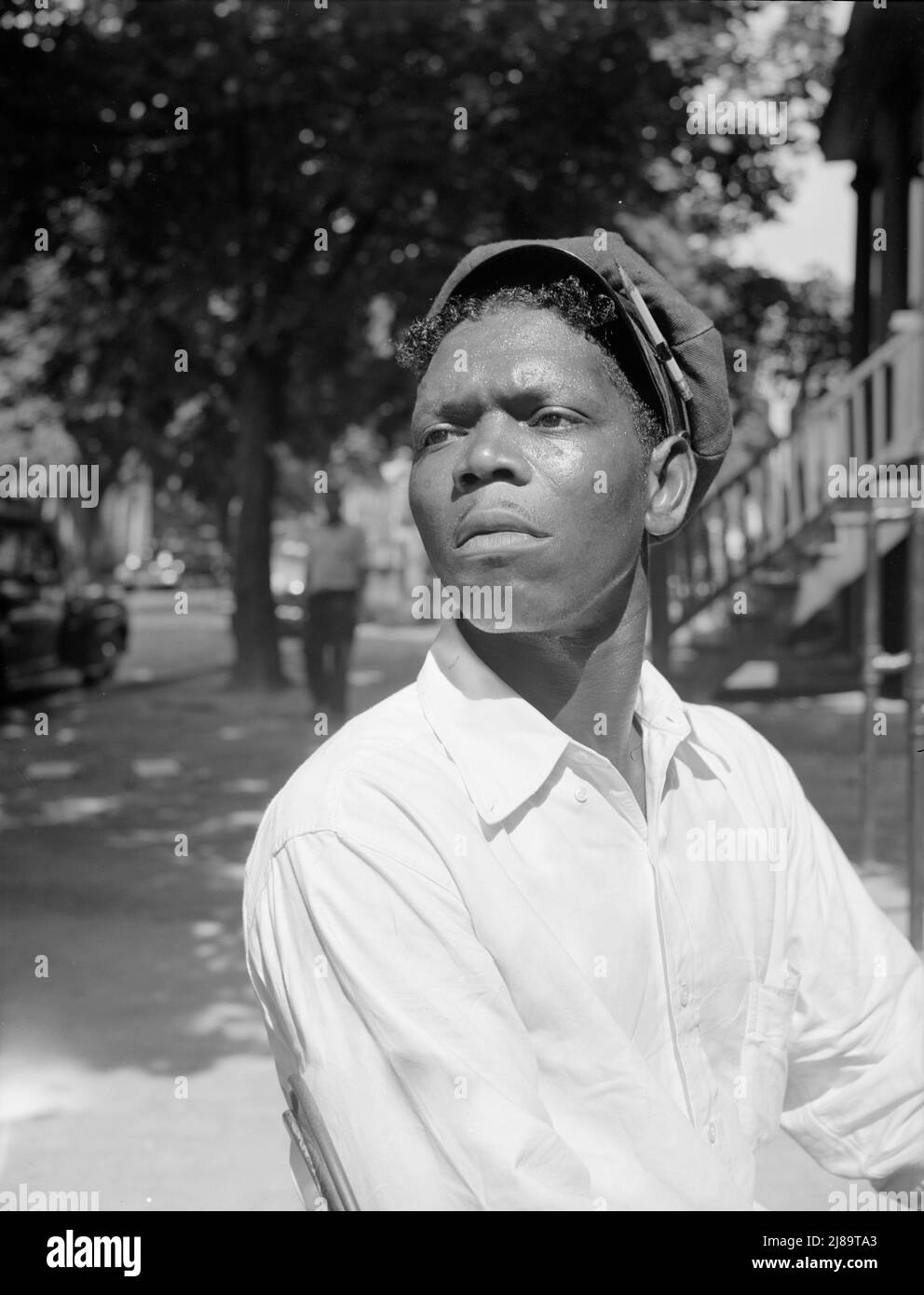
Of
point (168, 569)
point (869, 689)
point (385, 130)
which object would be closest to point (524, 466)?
point (869, 689)

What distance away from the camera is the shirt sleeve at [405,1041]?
1.15 meters

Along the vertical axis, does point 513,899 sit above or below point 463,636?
below

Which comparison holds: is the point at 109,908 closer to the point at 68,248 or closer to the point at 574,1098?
the point at 574,1098

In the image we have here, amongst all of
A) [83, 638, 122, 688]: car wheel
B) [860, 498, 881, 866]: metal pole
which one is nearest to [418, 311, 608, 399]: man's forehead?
[860, 498, 881, 866]: metal pole

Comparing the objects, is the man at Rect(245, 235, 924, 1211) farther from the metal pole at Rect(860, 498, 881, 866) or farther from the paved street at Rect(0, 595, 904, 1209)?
the metal pole at Rect(860, 498, 881, 866)

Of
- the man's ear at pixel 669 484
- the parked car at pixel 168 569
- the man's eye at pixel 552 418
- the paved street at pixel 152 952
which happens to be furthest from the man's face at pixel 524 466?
the parked car at pixel 168 569

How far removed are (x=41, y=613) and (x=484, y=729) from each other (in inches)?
482

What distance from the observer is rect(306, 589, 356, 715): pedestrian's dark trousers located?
10.1 m

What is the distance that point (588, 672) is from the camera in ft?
4.88

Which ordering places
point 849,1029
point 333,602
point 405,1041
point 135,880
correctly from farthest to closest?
point 333,602 → point 135,880 → point 849,1029 → point 405,1041

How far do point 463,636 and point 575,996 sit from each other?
14.9 inches

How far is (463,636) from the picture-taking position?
4.73 ft

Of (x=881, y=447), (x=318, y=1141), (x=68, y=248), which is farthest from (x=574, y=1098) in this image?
(x=68, y=248)

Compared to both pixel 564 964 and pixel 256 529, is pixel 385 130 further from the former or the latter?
pixel 564 964
